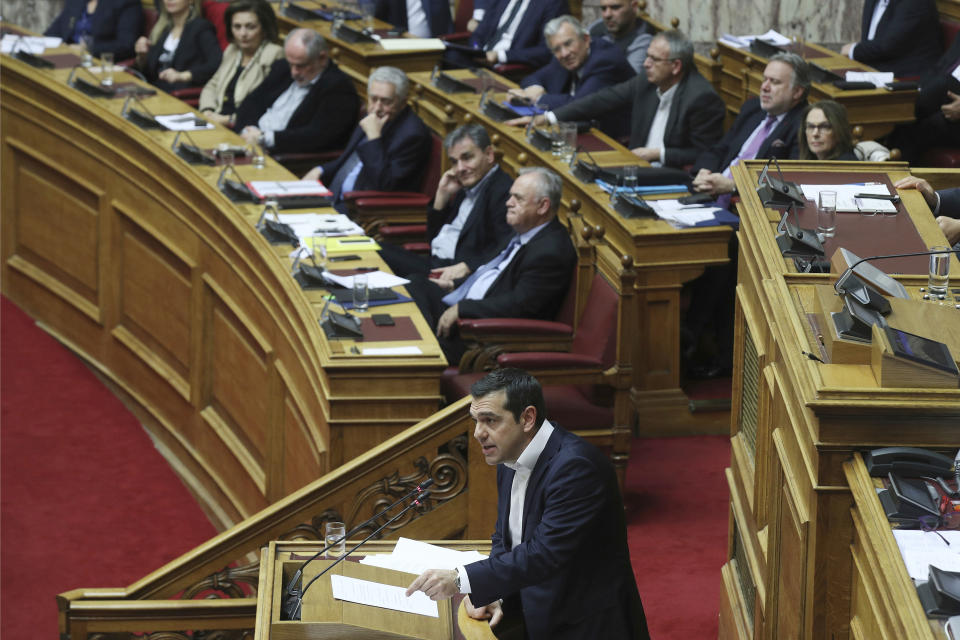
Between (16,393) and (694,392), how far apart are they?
109 inches

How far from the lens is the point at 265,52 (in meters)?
6.55

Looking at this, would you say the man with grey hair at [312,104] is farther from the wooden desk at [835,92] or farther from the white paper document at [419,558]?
the white paper document at [419,558]

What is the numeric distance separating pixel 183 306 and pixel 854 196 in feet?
9.45

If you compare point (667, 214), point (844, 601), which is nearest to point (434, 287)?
point (667, 214)

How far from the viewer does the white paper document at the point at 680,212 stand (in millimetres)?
4539

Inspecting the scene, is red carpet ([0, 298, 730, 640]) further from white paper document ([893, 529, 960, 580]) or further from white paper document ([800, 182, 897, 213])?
white paper document ([893, 529, 960, 580])

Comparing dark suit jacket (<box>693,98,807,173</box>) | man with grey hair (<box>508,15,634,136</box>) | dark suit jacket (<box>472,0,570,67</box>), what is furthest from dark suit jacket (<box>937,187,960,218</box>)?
dark suit jacket (<box>472,0,570,67</box>)

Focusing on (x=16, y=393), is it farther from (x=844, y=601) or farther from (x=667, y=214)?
(x=844, y=601)

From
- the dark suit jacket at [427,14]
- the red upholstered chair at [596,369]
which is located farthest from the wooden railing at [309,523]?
the dark suit jacket at [427,14]

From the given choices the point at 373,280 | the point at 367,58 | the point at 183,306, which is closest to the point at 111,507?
A: the point at 183,306

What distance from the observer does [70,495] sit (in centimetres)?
489

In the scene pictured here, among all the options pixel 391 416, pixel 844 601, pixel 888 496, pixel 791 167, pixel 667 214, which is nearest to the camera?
pixel 888 496

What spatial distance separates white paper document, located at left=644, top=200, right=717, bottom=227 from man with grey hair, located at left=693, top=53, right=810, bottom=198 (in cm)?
12

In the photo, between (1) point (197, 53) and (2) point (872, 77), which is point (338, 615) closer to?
(2) point (872, 77)
